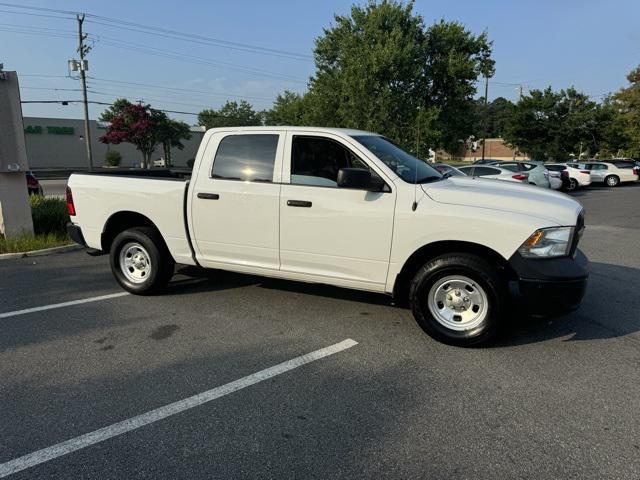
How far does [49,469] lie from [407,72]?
84.1ft

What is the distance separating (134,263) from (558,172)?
22.7 meters

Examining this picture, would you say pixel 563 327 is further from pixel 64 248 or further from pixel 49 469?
pixel 64 248

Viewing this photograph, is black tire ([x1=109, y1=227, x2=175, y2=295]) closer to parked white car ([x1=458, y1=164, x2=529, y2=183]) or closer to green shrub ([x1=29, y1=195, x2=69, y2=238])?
green shrub ([x1=29, y1=195, x2=69, y2=238])

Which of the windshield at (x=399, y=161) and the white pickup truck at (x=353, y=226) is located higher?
the windshield at (x=399, y=161)

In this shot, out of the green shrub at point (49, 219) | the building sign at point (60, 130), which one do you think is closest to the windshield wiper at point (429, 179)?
the green shrub at point (49, 219)

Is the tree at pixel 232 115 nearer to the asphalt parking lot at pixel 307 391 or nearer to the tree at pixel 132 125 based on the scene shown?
the tree at pixel 132 125

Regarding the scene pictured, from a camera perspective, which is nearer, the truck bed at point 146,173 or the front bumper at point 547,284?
the front bumper at point 547,284

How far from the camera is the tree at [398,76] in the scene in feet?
80.0

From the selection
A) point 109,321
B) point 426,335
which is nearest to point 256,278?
point 109,321

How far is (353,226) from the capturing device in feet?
14.5

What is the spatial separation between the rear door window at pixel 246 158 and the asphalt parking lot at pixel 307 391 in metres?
1.47

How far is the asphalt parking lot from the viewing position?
268cm

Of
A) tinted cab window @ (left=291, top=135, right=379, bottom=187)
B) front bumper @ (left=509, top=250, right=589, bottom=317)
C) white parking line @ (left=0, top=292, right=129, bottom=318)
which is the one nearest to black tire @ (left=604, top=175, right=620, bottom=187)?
front bumper @ (left=509, top=250, right=589, bottom=317)

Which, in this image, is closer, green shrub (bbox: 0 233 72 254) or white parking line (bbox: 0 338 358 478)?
white parking line (bbox: 0 338 358 478)
